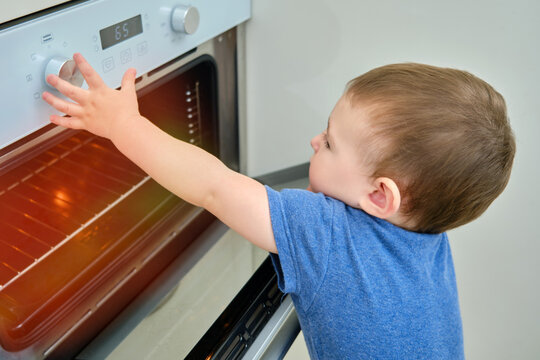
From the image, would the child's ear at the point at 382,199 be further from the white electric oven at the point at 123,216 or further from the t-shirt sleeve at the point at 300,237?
the white electric oven at the point at 123,216

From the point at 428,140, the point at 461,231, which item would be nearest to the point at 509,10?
the point at 428,140

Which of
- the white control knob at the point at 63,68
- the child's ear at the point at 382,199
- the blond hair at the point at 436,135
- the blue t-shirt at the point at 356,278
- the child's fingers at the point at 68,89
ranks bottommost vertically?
the blue t-shirt at the point at 356,278

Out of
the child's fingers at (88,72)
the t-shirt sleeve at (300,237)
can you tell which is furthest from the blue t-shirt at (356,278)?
the child's fingers at (88,72)

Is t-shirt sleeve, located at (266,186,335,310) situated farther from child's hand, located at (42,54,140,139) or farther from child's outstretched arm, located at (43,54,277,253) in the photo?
child's hand, located at (42,54,140,139)

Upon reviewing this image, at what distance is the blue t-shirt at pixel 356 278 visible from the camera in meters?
0.58

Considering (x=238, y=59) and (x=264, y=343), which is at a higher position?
(x=238, y=59)

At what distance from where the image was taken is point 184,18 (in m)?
0.65

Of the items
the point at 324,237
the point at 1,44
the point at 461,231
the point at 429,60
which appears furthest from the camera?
the point at 461,231

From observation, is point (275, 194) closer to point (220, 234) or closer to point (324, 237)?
point (324, 237)

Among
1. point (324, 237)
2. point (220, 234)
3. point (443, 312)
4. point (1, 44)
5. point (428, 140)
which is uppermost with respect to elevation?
point (1, 44)

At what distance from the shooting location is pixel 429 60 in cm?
75

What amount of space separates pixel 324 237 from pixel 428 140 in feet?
0.52

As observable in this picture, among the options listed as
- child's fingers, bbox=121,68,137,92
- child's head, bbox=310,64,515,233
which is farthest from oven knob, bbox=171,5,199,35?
child's head, bbox=310,64,515,233

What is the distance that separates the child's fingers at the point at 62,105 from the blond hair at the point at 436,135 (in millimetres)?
317
